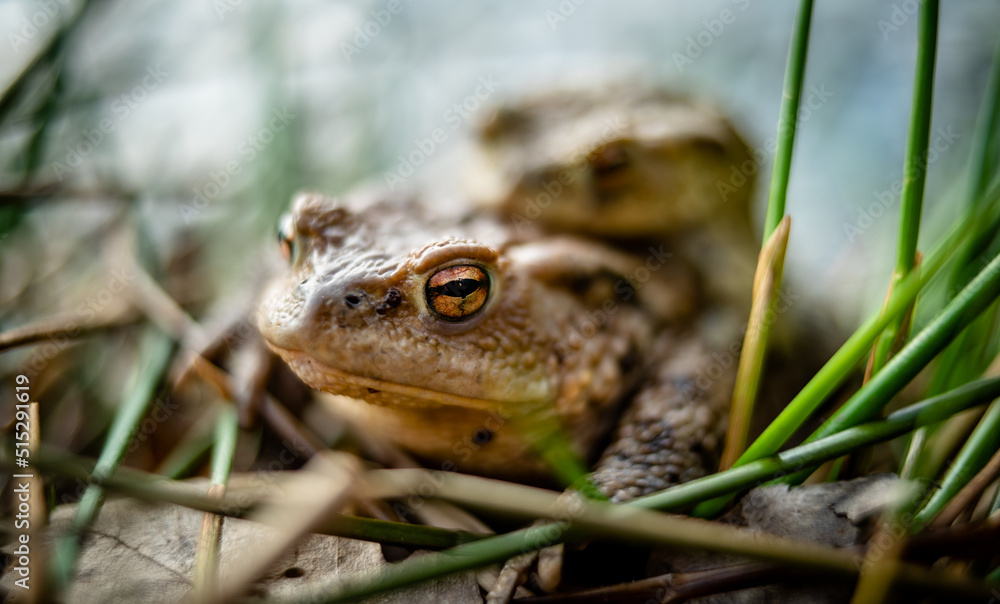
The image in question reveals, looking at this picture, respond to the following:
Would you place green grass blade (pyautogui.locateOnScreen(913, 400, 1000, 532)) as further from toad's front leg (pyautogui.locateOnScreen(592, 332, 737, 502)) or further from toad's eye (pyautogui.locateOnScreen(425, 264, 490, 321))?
toad's eye (pyautogui.locateOnScreen(425, 264, 490, 321))

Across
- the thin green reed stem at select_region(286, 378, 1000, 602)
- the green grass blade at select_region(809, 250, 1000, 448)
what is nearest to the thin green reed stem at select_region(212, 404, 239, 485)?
Result: the thin green reed stem at select_region(286, 378, 1000, 602)

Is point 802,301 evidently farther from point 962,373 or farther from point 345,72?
point 345,72

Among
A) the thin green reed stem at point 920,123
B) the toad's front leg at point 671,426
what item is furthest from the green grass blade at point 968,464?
the toad's front leg at point 671,426

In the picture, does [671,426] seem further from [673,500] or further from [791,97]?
[791,97]

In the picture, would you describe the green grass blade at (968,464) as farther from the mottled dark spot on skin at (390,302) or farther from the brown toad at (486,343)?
the mottled dark spot on skin at (390,302)

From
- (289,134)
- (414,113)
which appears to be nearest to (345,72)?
(414,113)

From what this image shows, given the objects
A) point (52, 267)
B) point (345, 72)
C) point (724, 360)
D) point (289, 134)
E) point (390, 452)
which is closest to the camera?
point (390, 452)
